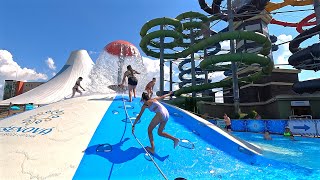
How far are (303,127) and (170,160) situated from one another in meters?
14.8

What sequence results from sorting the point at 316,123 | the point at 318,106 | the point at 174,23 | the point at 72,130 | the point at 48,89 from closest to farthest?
the point at 72,130 < the point at 316,123 < the point at 318,106 < the point at 174,23 < the point at 48,89

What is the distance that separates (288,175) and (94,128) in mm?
5081

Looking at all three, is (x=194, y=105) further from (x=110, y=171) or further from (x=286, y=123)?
(x=110, y=171)

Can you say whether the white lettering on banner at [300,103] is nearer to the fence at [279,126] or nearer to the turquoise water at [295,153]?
the fence at [279,126]

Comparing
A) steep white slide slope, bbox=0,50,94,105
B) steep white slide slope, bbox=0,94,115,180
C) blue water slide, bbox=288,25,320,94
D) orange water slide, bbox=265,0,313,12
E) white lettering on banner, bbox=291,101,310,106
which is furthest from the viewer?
orange water slide, bbox=265,0,313,12

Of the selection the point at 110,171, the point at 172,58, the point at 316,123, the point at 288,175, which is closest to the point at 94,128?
the point at 110,171

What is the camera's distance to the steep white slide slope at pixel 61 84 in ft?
107

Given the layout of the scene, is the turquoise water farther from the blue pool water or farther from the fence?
the fence

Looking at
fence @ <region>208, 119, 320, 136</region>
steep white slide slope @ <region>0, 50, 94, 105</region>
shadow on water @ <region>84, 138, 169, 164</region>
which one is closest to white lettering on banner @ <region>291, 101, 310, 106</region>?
fence @ <region>208, 119, 320, 136</region>

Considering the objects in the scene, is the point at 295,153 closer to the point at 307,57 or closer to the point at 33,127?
the point at 33,127

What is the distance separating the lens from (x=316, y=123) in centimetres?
1520

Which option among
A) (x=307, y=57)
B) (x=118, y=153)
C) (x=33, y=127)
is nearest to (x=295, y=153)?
(x=118, y=153)

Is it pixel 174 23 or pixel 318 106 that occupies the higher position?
pixel 174 23

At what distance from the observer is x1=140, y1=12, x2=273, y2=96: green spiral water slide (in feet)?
77.6
